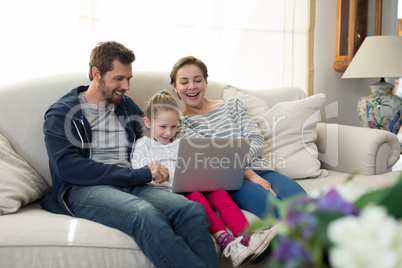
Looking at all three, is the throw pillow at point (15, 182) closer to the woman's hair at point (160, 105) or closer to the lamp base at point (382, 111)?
the woman's hair at point (160, 105)

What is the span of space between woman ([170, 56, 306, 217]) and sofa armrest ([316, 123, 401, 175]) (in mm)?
495

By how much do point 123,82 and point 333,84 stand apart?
2.33 m

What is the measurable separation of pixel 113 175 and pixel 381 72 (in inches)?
79.3

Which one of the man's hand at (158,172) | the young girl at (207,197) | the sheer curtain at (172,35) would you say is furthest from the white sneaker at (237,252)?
the sheer curtain at (172,35)

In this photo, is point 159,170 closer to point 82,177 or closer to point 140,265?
point 82,177

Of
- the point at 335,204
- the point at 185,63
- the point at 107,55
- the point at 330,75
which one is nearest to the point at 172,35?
the point at 185,63

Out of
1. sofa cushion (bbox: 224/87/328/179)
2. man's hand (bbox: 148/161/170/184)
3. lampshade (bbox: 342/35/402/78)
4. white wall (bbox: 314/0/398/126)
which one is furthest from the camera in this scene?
white wall (bbox: 314/0/398/126)

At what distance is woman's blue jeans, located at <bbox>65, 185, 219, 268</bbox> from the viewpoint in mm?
1392

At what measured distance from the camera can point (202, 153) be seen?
1616 mm

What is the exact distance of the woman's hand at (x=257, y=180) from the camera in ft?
6.38

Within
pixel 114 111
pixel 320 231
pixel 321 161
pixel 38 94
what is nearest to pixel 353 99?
pixel 321 161

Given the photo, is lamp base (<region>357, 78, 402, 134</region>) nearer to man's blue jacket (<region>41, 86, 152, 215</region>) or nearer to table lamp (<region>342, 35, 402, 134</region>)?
table lamp (<region>342, 35, 402, 134</region>)

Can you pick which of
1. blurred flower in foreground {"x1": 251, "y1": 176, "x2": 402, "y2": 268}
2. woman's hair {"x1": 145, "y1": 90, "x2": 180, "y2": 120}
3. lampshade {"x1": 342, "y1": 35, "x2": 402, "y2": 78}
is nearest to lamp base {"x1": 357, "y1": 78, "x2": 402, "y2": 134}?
lampshade {"x1": 342, "y1": 35, "x2": 402, "y2": 78}

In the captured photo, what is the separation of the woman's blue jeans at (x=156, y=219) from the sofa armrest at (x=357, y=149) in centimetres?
102
